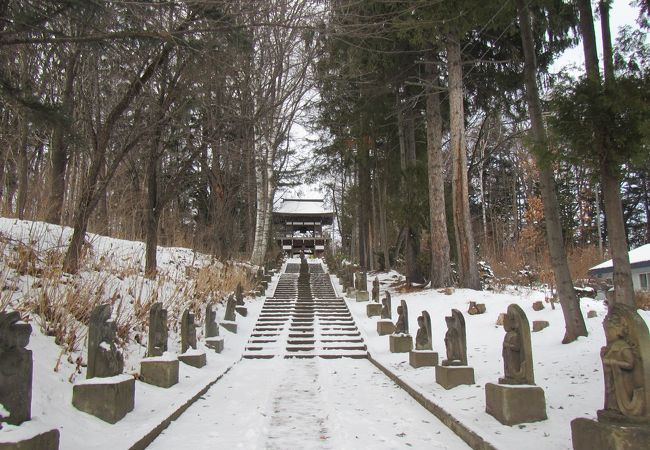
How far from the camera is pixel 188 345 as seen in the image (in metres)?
8.53

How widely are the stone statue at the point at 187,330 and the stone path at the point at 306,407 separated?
852 mm

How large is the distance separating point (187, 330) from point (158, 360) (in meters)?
1.84

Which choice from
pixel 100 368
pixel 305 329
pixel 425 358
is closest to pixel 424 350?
pixel 425 358

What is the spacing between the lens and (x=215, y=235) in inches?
750

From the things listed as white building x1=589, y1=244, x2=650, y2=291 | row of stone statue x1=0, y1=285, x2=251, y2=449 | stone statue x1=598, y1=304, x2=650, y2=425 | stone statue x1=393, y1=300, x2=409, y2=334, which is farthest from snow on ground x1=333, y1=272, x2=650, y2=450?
white building x1=589, y1=244, x2=650, y2=291

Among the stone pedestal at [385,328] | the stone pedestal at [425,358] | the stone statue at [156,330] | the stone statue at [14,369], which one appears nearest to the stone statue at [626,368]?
the stone statue at [14,369]

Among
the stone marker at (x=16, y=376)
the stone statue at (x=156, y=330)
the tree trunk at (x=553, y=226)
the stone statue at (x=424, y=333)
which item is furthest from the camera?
the stone statue at (x=424, y=333)

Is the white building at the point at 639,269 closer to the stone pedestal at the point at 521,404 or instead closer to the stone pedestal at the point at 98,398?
the stone pedestal at the point at 521,404

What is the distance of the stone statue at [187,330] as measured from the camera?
27.2 ft

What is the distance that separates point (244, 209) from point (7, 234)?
25.4m

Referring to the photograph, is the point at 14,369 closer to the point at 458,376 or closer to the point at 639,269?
the point at 458,376

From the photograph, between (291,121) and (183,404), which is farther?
(291,121)

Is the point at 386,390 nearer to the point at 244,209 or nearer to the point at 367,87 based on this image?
the point at 367,87

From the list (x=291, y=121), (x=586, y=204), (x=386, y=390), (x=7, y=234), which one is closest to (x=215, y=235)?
(x=291, y=121)
